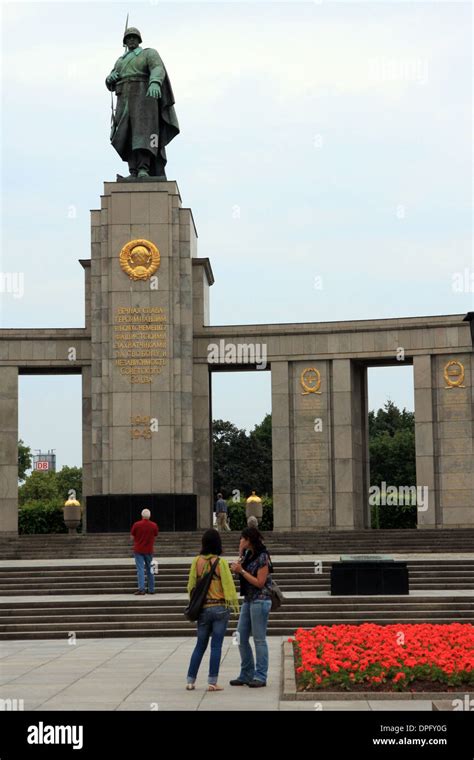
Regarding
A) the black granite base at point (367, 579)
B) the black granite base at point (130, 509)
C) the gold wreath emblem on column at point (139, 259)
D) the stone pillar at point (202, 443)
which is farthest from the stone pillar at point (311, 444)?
the black granite base at point (367, 579)

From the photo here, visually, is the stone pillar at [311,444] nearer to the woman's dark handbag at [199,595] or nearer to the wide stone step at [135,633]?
the wide stone step at [135,633]

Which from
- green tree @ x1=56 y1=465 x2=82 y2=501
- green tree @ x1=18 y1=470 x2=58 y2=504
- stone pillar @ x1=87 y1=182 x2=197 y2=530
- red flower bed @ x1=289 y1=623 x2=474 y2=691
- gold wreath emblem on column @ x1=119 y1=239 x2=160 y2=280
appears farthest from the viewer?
green tree @ x1=56 y1=465 x2=82 y2=501

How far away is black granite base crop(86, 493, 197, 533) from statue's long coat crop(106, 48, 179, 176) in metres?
11.1

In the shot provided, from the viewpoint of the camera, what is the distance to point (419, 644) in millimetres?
14289

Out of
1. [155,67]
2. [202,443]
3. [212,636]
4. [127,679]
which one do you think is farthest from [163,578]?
[155,67]

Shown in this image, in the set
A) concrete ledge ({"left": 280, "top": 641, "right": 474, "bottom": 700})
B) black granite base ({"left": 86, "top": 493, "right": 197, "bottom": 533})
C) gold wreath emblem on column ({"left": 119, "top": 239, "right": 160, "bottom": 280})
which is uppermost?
gold wreath emblem on column ({"left": 119, "top": 239, "right": 160, "bottom": 280})

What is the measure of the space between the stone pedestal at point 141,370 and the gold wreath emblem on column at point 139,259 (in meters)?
0.04

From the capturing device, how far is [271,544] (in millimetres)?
30875

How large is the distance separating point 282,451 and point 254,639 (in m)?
24.8

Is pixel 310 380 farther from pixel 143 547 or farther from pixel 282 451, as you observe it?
pixel 143 547

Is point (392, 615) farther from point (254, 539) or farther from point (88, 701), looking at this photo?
point (88, 701)

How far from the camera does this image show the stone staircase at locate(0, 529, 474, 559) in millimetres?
30562

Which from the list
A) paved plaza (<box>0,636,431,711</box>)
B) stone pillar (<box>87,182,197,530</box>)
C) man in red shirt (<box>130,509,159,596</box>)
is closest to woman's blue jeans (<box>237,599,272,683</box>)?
paved plaza (<box>0,636,431,711</box>)

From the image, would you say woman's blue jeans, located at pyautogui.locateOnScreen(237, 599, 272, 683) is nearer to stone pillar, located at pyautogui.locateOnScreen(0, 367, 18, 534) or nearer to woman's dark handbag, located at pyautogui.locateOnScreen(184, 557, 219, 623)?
woman's dark handbag, located at pyautogui.locateOnScreen(184, 557, 219, 623)
